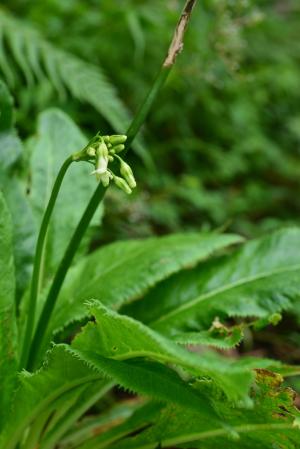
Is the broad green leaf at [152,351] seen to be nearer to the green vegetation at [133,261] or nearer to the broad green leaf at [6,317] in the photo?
the green vegetation at [133,261]

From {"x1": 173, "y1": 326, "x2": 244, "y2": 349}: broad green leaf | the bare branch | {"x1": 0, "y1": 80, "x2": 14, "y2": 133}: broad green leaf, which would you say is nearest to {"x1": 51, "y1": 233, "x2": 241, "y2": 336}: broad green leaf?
{"x1": 173, "y1": 326, "x2": 244, "y2": 349}: broad green leaf

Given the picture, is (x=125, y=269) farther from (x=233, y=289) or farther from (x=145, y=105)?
(x=145, y=105)

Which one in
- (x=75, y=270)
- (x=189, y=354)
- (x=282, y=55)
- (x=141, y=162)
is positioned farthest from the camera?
(x=282, y=55)

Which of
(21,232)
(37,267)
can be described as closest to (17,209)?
(21,232)

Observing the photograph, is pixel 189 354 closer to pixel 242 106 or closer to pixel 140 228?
pixel 140 228

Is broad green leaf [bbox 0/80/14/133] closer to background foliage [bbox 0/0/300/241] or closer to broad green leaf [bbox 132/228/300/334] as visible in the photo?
broad green leaf [bbox 132/228/300/334]

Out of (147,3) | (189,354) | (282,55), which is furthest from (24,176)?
(282,55)

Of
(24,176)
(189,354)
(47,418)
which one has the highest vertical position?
(189,354)

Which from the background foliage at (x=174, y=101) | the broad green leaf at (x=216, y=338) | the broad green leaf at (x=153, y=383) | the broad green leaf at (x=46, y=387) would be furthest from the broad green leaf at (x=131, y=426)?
the background foliage at (x=174, y=101)
